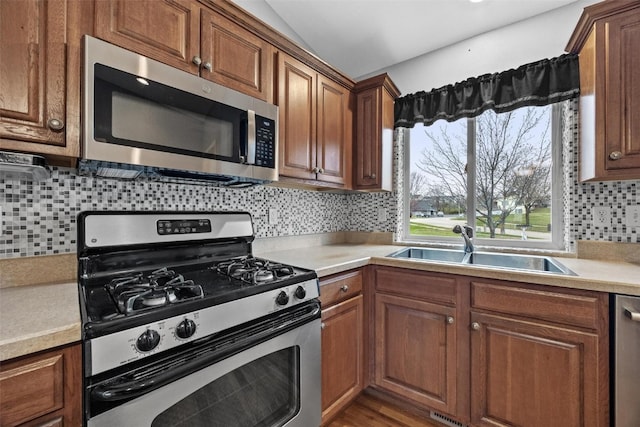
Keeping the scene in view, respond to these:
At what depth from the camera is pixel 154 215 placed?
1.34 metres

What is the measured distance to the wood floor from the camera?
5.23ft

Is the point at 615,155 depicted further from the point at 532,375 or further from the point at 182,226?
the point at 182,226

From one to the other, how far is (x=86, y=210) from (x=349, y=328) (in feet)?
4.67

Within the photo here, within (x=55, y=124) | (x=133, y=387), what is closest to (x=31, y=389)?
(x=133, y=387)

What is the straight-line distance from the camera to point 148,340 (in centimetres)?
78

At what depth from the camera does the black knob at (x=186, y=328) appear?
84cm

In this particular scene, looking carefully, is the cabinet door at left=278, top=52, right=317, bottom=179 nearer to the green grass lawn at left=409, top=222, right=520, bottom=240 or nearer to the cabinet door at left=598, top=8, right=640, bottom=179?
the green grass lawn at left=409, top=222, right=520, bottom=240

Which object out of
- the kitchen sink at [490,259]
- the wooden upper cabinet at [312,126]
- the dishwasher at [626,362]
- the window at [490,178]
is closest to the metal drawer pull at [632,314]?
the dishwasher at [626,362]

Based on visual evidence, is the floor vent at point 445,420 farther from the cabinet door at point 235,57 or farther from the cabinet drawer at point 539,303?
the cabinet door at point 235,57

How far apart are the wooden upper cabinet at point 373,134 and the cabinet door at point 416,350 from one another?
36.2 inches

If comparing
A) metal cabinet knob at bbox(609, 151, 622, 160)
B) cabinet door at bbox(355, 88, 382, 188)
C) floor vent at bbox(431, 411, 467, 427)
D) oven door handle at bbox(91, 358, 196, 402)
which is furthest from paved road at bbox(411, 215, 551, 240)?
oven door handle at bbox(91, 358, 196, 402)

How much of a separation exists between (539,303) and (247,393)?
4.29 feet

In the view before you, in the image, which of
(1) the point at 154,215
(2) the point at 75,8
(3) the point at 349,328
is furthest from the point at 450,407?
(2) the point at 75,8

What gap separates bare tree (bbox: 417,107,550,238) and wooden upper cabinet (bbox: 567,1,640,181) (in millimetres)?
480
